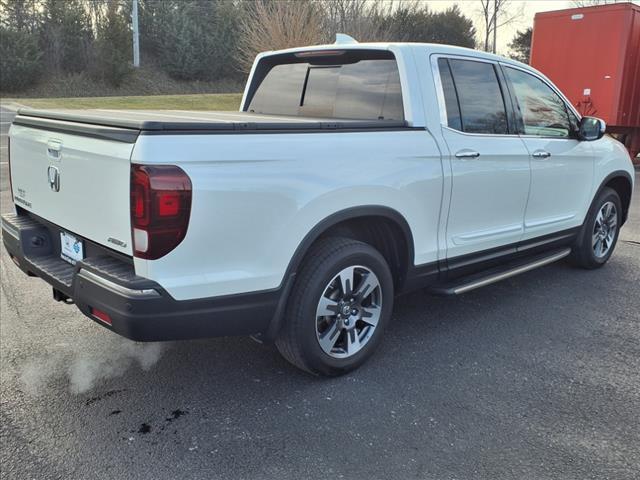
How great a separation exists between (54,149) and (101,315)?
3.22 ft

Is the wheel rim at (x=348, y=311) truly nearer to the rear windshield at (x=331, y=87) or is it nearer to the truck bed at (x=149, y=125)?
the truck bed at (x=149, y=125)

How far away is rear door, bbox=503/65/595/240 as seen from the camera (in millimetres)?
4535

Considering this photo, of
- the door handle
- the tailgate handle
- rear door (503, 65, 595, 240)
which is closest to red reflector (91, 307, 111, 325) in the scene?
the tailgate handle

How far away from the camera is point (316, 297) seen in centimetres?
319

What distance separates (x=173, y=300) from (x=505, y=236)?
8.62ft

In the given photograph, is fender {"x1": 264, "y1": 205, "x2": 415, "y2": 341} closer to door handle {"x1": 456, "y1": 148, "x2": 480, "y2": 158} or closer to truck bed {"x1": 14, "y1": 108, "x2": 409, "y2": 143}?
truck bed {"x1": 14, "y1": 108, "x2": 409, "y2": 143}

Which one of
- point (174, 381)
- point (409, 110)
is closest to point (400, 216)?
point (409, 110)

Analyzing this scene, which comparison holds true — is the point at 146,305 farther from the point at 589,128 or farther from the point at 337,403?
the point at 589,128

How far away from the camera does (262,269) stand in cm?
291

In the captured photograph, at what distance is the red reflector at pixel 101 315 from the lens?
277 cm

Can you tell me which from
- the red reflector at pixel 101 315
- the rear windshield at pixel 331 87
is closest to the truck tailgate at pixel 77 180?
the red reflector at pixel 101 315

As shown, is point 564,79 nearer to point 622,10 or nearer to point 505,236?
point 622,10

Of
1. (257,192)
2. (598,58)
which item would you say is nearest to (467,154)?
(257,192)

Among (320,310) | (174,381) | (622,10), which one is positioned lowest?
(174,381)
